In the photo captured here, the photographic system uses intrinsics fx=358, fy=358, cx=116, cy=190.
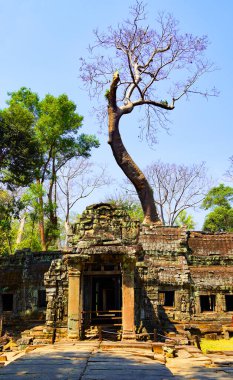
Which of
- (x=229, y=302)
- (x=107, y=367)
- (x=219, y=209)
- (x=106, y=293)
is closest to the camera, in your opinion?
(x=107, y=367)

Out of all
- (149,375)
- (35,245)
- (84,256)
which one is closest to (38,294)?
(84,256)

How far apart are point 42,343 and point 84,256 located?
307 cm

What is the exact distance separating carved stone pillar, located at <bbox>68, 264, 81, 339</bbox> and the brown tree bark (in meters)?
11.3

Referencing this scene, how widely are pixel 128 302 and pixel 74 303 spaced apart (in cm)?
178

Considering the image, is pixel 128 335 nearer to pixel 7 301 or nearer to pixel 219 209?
pixel 7 301

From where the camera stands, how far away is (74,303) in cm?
1181

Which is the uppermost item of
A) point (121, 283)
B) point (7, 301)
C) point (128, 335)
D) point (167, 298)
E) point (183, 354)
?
point (121, 283)

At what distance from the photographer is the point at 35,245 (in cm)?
3125

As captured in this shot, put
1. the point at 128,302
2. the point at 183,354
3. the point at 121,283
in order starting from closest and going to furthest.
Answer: the point at 183,354 < the point at 128,302 < the point at 121,283

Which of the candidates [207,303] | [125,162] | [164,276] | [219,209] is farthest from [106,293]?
[219,209]

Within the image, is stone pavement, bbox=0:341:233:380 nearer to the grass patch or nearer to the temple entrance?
the temple entrance

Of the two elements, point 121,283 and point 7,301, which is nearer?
point 121,283

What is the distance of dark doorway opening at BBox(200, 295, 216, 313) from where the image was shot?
61.0 feet

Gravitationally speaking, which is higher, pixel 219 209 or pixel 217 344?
pixel 219 209
